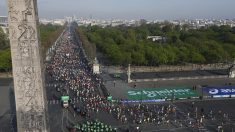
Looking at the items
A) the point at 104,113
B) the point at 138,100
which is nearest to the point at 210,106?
the point at 138,100

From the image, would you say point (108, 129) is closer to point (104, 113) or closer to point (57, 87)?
point (104, 113)

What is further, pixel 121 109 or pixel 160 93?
pixel 160 93

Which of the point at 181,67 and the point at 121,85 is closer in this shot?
the point at 121,85

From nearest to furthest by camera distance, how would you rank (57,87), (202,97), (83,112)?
(83,112), (202,97), (57,87)

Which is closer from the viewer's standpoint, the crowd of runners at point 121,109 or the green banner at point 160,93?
the crowd of runners at point 121,109

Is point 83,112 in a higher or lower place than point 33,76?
lower

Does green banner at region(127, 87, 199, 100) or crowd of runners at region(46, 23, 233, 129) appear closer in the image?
crowd of runners at region(46, 23, 233, 129)

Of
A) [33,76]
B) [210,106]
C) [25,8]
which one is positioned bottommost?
[210,106]

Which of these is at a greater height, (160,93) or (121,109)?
(160,93)
